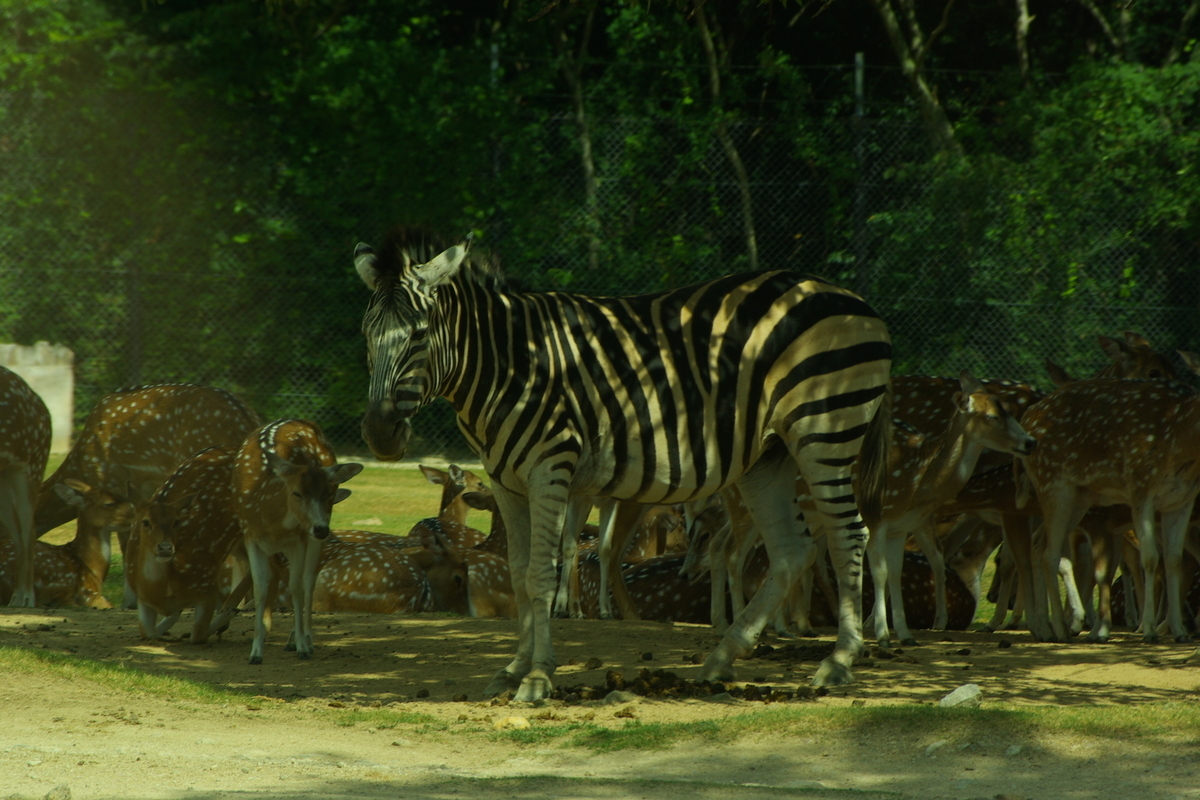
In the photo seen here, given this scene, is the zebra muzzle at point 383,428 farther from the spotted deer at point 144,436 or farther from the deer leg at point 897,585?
the spotted deer at point 144,436

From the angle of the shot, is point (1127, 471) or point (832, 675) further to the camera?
point (1127, 471)

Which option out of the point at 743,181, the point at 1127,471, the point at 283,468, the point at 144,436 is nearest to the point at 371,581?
the point at 144,436

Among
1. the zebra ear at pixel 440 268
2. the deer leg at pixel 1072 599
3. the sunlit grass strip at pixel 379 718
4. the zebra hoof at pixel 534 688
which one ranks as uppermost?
the zebra ear at pixel 440 268

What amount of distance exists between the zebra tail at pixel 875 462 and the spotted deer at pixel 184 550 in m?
3.93

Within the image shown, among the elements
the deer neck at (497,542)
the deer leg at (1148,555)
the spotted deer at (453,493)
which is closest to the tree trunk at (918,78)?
the spotted deer at (453,493)

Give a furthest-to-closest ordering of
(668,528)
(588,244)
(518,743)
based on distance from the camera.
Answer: (588,244) → (668,528) → (518,743)

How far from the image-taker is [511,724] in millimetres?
6551

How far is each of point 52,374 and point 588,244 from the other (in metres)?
6.91

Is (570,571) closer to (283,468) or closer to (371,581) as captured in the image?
(371,581)

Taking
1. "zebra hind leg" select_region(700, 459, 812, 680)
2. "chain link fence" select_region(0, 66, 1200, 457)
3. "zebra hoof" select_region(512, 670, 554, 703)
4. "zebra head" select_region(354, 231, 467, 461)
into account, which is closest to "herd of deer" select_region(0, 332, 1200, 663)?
"zebra hind leg" select_region(700, 459, 812, 680)

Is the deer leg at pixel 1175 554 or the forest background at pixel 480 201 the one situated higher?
the forest background at pixel 480 201

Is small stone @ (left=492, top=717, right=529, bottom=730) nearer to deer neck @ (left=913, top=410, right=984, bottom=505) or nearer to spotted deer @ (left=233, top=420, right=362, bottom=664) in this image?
spotted deer @ (left=233, top=420, right=362, bottom=664)

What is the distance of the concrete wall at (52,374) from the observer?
56.7 ft

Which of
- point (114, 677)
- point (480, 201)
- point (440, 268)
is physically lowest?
point (114, 677)
